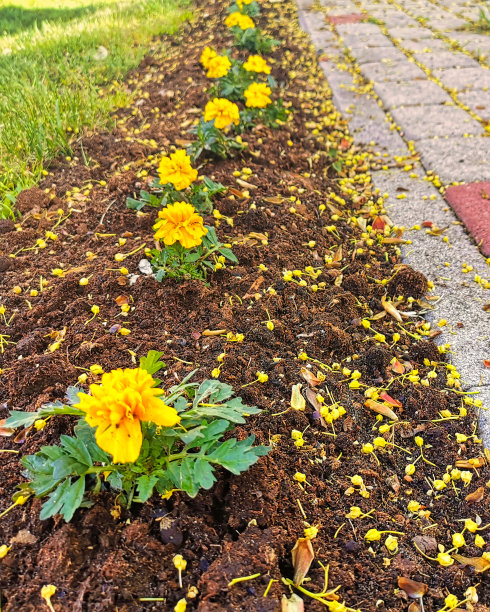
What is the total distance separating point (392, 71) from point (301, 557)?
14.6 feet

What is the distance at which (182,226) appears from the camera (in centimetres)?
208

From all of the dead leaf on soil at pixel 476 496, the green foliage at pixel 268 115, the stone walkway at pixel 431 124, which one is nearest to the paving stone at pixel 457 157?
the stone walkway at pixel 431 124

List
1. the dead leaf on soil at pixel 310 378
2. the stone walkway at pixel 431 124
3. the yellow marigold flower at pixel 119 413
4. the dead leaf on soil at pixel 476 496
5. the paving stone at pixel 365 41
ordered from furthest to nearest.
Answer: the paving stone at pixel 365 41 → the stone walkway at pixel 431 124 → the dead leaf on soil at pixel 310 378 → the dead leaf on soil at pixel 476 496 → the yellow marigold flower at pixel 119 413

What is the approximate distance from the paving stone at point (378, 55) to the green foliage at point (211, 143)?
2.38 m

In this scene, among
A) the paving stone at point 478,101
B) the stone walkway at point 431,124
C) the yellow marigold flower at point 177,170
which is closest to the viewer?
the yellow marigold flower at point 177,170

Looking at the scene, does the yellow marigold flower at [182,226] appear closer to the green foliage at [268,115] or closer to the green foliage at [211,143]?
the green foliage at [211,143]

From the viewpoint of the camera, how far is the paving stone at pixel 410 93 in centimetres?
417

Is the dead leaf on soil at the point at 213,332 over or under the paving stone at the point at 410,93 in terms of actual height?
under

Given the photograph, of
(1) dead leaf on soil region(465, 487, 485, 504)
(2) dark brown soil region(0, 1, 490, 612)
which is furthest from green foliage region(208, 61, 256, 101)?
(1) dead leaf on soil region(465, 487, 485, 504)

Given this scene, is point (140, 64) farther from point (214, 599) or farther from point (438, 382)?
point (214, 599)

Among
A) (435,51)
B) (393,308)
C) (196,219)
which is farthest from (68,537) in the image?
(435,51)

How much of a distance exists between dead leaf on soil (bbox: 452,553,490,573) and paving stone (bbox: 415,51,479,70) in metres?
4.39

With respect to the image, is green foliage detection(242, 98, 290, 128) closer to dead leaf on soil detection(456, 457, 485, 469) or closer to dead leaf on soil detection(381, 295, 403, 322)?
dead leaf on soil detection(381, 295, 403, 322)

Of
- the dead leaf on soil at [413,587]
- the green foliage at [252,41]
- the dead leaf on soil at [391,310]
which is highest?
the green foliage at [252,41]
